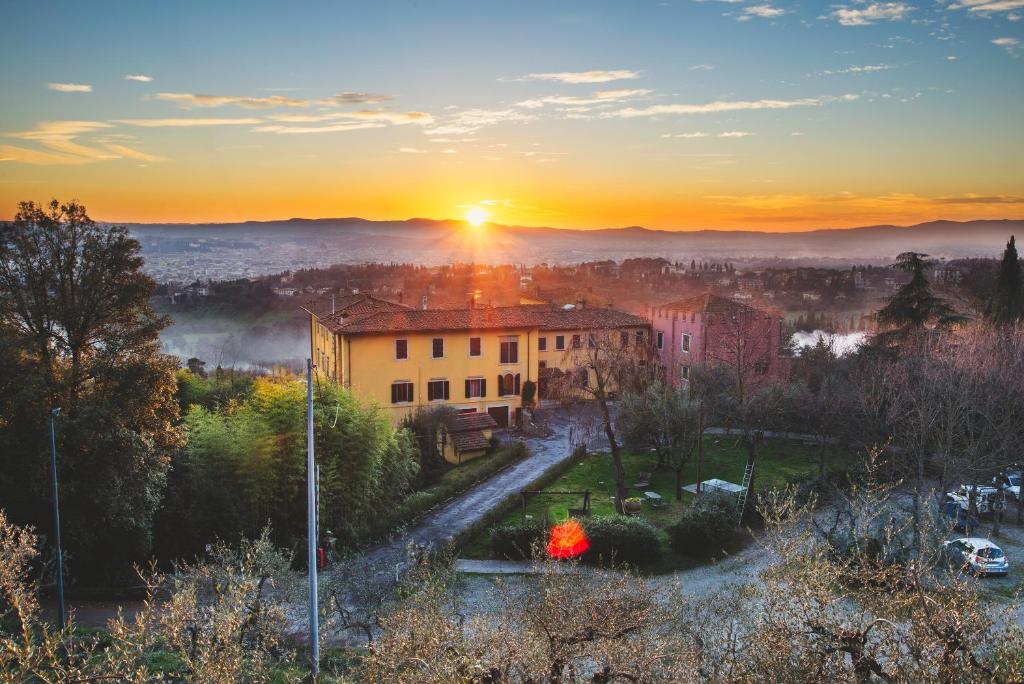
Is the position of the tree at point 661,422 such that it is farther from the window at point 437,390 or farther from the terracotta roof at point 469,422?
the window at point 437,390

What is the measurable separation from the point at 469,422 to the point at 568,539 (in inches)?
576

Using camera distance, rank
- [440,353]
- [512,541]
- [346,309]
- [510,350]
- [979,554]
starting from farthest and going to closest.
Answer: [346,309]
[510,350]
[440,353]
[512,541]
[979,554]

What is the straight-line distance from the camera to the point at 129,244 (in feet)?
64.2

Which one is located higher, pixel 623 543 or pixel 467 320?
pixel 467 320

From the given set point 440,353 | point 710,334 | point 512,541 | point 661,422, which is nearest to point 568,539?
point 512,541

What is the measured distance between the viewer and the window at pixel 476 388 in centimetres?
3688

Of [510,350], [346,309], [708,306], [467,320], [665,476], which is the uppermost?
[708,306]

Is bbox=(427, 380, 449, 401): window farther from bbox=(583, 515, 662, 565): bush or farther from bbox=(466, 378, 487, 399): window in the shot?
bbox=(583, 515, 662, 565): bush

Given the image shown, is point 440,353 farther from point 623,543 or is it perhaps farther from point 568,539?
point 623,543

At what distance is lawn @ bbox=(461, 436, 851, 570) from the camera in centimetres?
2288

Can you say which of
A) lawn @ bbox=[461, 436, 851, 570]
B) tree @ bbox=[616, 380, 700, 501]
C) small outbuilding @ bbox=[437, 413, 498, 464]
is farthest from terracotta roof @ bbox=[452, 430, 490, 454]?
tree @ bbox=[616, 380, 700, 501]

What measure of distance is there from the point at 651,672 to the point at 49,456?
14.9 metres

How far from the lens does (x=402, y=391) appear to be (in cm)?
3550

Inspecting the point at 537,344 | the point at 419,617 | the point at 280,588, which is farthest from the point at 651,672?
the point at 537,344
